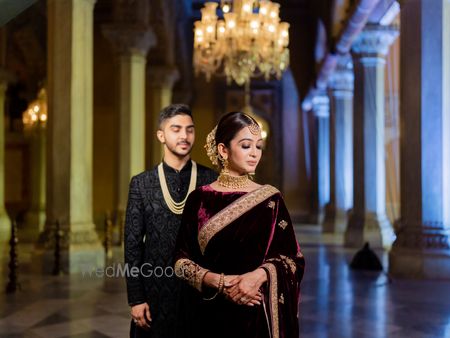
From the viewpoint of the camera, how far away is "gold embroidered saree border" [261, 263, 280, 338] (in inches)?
94.3

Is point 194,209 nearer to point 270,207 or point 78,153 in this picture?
point 270,207

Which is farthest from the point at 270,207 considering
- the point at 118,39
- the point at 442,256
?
the point at 118,39

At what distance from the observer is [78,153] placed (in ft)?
28.3

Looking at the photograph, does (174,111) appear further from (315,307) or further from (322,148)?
(322,148)

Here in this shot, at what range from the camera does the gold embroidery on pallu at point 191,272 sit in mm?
2432

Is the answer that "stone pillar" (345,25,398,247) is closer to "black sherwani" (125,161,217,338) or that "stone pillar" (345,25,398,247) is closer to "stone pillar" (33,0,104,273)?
"stone pillar" (33,0,104,273)

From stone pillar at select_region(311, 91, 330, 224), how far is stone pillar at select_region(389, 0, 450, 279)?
1293cm

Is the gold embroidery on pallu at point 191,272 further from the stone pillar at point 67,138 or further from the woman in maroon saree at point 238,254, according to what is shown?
the stone pillar at point 67,138

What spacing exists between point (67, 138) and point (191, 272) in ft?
21.2

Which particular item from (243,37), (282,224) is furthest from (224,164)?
(243,37)

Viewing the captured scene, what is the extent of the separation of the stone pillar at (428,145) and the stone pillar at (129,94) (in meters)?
6.39

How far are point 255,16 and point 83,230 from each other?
225 inches

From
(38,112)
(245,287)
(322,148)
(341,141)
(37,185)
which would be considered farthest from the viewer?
(322,148)

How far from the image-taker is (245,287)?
7.67 ft
